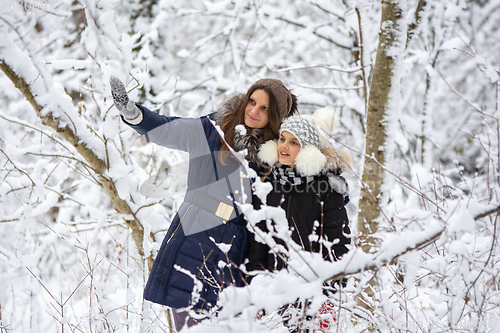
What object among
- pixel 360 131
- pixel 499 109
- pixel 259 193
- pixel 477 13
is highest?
pixel 477 13

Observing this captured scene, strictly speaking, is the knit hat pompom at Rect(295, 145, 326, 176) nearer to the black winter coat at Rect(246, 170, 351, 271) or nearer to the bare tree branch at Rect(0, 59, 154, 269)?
the black winter coat at Rect(246, 170, 351, 271)

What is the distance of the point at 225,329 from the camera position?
1008 millimetres

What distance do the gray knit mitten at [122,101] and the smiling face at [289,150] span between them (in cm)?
79

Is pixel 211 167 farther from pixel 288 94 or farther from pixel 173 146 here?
pixel 288 94

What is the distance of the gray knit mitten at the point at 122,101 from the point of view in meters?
1.48

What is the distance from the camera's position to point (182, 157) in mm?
2986

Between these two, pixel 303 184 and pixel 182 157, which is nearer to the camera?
pixel 303 184

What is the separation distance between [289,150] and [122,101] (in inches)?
35.2

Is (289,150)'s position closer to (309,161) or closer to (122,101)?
(309,161)

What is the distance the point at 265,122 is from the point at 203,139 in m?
0.38

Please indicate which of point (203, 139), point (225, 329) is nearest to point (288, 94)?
point (203, 139)

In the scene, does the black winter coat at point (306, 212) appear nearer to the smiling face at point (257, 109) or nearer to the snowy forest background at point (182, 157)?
the snowy forest background at point (182, 157)

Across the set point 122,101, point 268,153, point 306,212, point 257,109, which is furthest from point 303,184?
point 122,101

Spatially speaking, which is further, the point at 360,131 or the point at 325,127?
the point at 360,131
